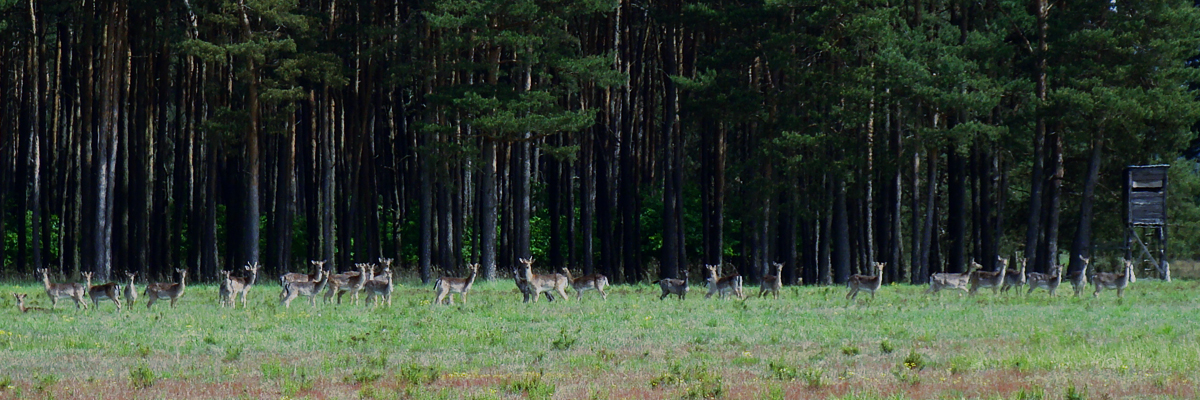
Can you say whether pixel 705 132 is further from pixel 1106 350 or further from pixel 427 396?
pixel 427 396

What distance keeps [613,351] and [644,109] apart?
33.1 meters

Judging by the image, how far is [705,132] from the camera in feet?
156

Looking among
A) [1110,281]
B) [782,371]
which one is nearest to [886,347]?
[782,371]

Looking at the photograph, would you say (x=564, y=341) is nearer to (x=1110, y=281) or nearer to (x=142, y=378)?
(x=142, y=378)

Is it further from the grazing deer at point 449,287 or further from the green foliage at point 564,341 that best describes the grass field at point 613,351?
the grazing deer at point 449,287

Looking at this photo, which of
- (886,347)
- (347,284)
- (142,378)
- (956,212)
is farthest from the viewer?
(956,212)

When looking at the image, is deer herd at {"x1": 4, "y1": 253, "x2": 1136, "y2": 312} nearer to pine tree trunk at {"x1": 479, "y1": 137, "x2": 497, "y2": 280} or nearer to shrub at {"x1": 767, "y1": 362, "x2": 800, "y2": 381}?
pine tree trunk at {"x1": 479, "y1": 137, "x2": 497, "y2": 280}

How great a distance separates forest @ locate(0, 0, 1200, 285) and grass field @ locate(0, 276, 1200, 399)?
12.3m

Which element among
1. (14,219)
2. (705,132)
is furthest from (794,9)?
(14,219)

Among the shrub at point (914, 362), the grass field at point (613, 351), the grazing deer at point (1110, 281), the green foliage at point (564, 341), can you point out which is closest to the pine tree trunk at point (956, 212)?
the grazing deer at point (1110, 281)

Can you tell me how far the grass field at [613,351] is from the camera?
13.3 m

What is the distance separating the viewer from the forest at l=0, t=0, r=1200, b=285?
120 feet

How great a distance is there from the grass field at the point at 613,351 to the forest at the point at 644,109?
1232 cm

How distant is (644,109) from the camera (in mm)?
49188
